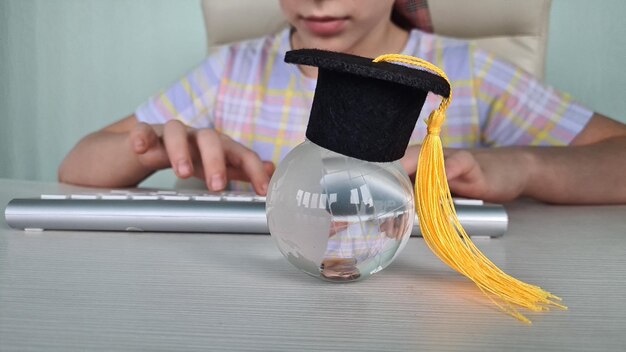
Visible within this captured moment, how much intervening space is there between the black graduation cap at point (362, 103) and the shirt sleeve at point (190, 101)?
84 cm

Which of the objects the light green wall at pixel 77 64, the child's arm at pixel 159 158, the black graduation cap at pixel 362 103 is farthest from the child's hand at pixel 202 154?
the light green wall at pixel 77 64

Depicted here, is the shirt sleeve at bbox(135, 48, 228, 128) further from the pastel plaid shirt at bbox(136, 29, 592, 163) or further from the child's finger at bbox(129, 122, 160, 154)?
the child's finger at bbox(129, 122, 160, 154)

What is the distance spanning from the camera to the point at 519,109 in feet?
3.58

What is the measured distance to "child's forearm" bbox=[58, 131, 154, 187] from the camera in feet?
3.12

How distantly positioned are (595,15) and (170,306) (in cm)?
141

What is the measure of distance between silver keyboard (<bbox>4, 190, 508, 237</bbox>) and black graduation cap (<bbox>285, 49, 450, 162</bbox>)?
0.19m

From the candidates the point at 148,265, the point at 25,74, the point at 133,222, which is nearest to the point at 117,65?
the point at 25,74

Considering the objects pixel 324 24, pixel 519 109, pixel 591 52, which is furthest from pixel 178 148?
pixel 591 52

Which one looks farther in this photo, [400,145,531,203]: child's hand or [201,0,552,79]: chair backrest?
[201,0,552,79]: chair backrest

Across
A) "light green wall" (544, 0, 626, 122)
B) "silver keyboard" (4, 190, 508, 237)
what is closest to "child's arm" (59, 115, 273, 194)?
"silver keyboard" (4, 190, 508, 237)

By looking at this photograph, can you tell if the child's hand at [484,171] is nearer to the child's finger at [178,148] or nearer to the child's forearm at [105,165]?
the child's finger at [178,148]

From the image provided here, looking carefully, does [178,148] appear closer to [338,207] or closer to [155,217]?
[155,217]

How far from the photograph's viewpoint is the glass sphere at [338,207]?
353 millimetres

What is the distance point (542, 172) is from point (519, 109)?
0.28m
